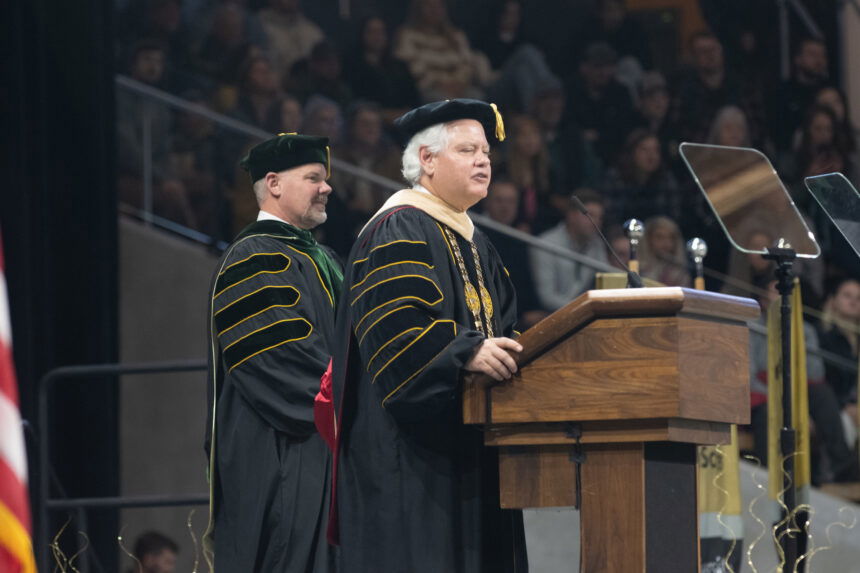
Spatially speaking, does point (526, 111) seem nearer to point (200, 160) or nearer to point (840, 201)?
point (200, 160)

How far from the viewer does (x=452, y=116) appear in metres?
3.27

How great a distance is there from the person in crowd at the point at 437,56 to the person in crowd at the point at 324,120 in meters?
0.76

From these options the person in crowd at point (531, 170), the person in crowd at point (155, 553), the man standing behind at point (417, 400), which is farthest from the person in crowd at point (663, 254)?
the man standing behind at point (417, 400)

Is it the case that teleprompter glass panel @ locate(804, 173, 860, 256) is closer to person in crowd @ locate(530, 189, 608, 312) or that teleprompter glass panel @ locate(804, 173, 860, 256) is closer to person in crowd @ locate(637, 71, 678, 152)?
person in crowd @ locate(530, 189, 608, 312)

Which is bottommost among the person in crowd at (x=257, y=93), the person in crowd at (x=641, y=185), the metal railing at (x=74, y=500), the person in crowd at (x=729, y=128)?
the metal railing at (x=74, y=500)

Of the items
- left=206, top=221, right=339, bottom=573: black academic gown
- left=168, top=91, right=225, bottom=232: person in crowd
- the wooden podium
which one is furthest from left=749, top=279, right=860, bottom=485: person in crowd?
the wooden podium

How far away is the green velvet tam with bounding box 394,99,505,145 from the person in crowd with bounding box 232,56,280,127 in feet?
16.4

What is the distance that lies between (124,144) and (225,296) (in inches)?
149

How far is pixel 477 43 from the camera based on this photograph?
367 inches

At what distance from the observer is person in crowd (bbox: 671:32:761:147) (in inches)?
338

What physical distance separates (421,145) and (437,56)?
19.5ft

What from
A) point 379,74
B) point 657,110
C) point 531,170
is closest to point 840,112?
point 657,110

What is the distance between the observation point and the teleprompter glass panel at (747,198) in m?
4.36

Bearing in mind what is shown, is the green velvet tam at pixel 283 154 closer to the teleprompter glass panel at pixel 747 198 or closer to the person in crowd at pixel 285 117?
the teleprompter glass panel at pixel 747 198
